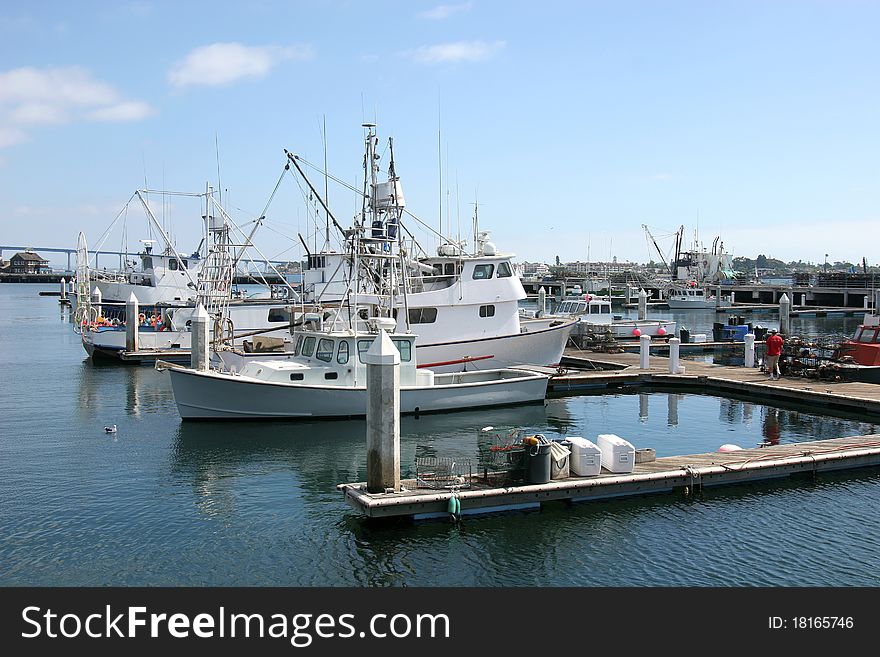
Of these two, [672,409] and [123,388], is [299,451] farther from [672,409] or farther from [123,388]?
[123,388]

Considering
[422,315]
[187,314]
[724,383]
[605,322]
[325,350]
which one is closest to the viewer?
[325,350]

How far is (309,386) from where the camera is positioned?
22.1 m

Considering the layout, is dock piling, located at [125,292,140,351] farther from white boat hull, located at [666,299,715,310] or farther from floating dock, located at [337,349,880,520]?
white boat hull, located at [666,299,715,310]

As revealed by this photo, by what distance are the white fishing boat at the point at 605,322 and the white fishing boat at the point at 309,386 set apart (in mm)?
20061

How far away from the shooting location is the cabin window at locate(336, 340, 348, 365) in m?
22.6

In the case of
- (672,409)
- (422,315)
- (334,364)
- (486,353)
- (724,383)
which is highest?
(422,315)

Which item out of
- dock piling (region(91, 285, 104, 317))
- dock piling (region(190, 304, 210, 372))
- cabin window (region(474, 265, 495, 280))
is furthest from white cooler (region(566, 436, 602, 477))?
dock piling (region(91, 285, 104, 317))

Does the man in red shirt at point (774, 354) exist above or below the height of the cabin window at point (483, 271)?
below

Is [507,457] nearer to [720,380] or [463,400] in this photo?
[463,400]

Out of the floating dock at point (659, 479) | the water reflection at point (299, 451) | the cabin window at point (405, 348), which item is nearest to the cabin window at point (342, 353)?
the cabin window at point (405, 348)

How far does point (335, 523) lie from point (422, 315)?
15716 millimetres

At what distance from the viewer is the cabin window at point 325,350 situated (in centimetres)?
2267

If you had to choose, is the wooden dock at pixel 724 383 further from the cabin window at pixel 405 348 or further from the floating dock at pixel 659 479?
the cabin window at pixel 405 348

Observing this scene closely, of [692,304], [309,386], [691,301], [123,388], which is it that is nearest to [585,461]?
[309,386]
